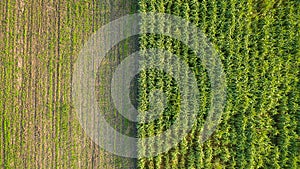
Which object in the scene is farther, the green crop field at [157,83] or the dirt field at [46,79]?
the dirt field at [46,79]

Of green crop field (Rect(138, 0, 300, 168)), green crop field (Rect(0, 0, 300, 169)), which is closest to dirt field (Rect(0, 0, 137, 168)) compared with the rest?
green crop field (Rect(0, 0, 300, 169))

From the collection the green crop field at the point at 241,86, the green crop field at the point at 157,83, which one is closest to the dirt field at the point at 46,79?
the green crop field at the point at 157,83

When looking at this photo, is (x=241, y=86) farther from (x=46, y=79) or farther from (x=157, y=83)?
(x=46, y=79)

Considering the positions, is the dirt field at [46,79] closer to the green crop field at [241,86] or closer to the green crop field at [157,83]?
the green crop field at [157,83]

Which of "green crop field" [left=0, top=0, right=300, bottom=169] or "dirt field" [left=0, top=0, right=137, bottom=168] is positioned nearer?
"green crop field" [left=0, top=0, right=300, bottom=169]

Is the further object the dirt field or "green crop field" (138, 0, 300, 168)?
the dirt field

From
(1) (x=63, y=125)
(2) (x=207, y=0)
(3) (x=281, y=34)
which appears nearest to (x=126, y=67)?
(1) (x=63, y=125)

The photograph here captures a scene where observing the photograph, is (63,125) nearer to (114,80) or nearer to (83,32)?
(114,80)

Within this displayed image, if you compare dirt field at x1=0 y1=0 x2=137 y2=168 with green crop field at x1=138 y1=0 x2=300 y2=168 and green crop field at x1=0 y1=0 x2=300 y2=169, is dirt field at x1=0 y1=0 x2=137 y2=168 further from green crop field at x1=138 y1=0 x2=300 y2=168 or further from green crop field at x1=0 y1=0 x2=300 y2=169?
green crop field at x1=138 y1=0 x2=300 y2=168
